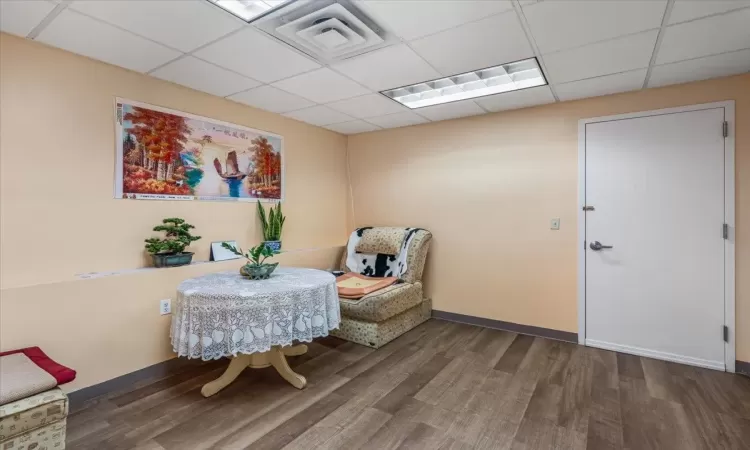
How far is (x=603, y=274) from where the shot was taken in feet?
10.3

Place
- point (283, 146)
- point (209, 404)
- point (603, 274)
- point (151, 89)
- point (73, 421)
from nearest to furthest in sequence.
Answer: point (73, 421) < point (209, 404) < point (151, 89) < point (603, 274) < point (283, 146)

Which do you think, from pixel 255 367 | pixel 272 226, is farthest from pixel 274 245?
pixel 255 367

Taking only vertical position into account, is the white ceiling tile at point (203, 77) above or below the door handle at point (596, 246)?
above

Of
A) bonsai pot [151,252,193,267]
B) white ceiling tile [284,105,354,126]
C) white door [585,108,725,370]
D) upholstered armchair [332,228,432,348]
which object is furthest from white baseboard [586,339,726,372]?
bonsai pot [151,252,193,267]

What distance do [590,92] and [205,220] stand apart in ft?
11.6

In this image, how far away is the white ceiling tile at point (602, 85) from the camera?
2.68 meters

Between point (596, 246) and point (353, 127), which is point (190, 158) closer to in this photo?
point (353, 127)

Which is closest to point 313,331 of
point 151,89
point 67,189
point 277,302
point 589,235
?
Result: point 277,302

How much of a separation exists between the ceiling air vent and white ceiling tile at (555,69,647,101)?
169 centimetres

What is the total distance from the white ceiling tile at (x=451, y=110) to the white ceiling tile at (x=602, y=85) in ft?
2.46

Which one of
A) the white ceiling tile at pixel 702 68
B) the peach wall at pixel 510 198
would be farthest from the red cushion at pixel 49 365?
the white ceiling tile at pixel 702 68

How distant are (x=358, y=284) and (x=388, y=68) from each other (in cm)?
203

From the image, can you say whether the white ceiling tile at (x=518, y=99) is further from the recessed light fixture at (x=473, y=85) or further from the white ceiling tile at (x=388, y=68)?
the white ceiling tile at (x=388, y=68)

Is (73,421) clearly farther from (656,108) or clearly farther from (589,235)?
(656,108)
